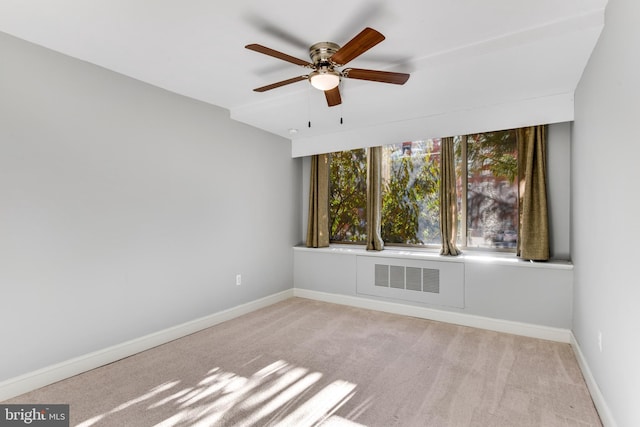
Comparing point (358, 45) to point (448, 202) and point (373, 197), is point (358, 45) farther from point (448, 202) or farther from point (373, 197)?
point (373, 197)

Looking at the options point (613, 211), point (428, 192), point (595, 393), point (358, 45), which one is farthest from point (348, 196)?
point (595, 393)

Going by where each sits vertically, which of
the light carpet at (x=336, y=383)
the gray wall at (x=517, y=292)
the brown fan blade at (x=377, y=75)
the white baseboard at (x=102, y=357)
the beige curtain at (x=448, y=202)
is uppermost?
the brown fan blade at (x=377, y=75)

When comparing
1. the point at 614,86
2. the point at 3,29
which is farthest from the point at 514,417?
the point at 3,29

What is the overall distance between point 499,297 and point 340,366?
Answer: 6.19 ft

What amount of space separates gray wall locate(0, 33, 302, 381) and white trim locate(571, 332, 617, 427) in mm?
3247

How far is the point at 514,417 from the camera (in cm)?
189

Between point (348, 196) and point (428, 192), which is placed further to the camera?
point (348, 196)

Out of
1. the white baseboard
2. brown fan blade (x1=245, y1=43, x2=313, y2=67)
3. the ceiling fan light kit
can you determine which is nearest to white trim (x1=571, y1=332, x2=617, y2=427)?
the ceiling fan light kit

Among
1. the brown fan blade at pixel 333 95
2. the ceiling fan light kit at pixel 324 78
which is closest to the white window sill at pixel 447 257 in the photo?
the brown fan blade at pixel 333 95

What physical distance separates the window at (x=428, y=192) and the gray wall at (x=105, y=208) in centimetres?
156

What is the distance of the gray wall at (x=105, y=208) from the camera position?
2133mm

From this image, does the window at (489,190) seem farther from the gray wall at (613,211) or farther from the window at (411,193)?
the gray wall at (613,211)

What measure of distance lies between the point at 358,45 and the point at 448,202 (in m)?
2.46

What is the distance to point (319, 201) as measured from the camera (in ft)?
15.3
